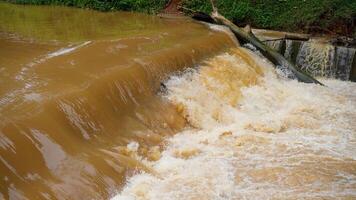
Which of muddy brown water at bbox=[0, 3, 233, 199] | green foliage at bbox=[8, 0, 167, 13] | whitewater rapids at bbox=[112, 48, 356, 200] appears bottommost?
whitewater rapids at bbox=[112, 48, 356, 200]

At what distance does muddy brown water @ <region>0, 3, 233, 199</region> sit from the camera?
4.56 metres

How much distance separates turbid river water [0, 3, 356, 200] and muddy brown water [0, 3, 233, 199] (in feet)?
0.05

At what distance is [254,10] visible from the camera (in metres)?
14.2

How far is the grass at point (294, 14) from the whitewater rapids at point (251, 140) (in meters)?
3.30

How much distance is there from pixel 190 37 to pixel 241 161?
14.8 ft

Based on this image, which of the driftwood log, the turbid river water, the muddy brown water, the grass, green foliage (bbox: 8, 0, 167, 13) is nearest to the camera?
the muddy brown water

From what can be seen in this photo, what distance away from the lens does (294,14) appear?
1344cm

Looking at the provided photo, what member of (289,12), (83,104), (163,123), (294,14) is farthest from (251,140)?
(289,12)

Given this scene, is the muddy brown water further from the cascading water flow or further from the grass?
the grass

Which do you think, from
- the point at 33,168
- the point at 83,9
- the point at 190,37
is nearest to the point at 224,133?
the point at 33,168

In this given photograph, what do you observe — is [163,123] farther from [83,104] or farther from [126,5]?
[126,5]

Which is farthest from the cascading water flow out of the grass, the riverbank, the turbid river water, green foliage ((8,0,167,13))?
green foliage ((8,0,167,13))

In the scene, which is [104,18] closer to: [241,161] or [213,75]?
[213,75]

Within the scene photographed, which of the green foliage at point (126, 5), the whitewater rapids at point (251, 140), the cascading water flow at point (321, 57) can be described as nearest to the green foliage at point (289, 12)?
the green foliage at point (126, 5)
